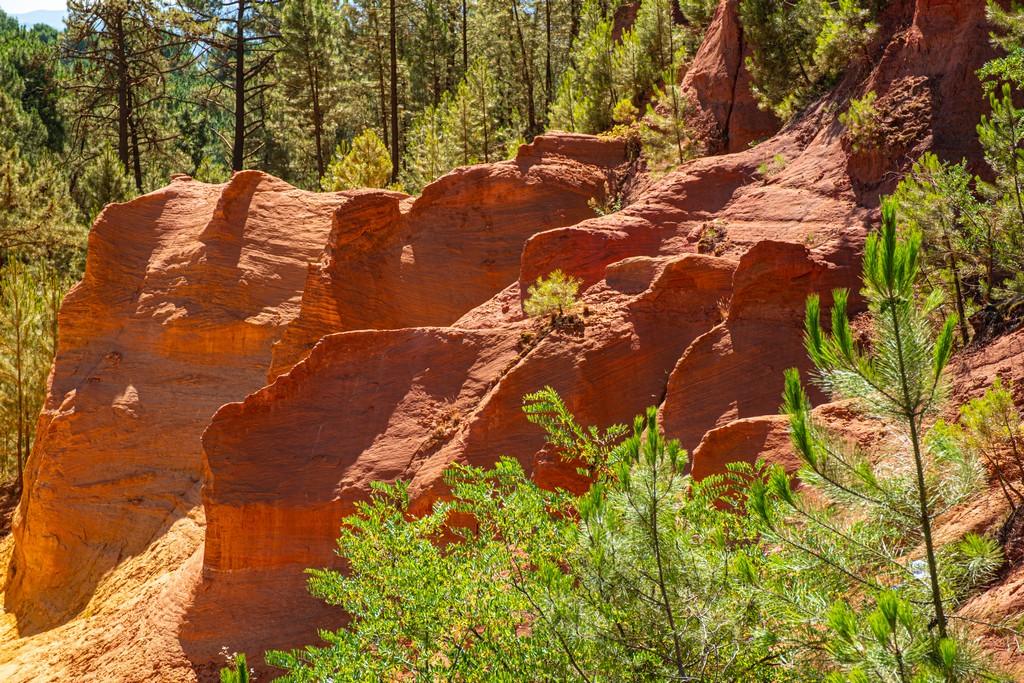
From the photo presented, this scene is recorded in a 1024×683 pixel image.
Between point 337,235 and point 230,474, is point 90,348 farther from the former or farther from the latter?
point 230,474

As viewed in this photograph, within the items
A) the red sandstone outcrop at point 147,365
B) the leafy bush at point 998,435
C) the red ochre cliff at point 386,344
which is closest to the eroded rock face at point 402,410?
the red ochre cliff at point 386,344

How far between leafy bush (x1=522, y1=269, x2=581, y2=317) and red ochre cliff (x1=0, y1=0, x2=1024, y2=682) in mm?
407

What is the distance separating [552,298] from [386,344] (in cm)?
309

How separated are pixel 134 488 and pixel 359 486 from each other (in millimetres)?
8310

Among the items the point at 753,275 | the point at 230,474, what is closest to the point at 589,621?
the point at 753,275

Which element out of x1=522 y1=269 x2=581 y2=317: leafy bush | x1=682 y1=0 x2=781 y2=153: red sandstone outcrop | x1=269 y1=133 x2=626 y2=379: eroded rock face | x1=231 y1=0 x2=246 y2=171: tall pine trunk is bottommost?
x1=522 y1=269 x2=581 y2=317: leafy bush

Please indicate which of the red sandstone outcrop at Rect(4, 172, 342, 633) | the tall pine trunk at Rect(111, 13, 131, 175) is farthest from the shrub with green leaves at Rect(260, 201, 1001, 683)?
the tall pine trunk at Rect(111, 13, 131, 175)

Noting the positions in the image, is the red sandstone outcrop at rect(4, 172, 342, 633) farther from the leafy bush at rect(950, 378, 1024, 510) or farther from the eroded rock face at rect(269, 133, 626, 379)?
the leafy bush at rect(950, 378, 1024, 510)

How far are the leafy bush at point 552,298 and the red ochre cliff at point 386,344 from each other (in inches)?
16.0

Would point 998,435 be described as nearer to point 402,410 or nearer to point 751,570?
point 751,570

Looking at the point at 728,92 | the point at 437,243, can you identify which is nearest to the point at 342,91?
the point at 437,243

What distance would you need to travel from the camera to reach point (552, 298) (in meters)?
13.5

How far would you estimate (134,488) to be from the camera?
19.8 metres

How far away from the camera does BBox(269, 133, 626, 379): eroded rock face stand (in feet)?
65.9
